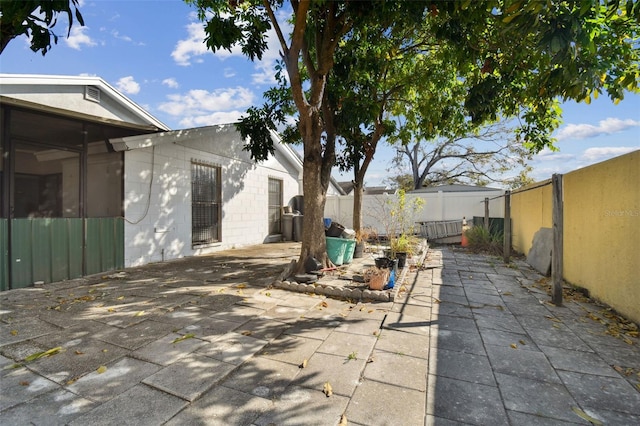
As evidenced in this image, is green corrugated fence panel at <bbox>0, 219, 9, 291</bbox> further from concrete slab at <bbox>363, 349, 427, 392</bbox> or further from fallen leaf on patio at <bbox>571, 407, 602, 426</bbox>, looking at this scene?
fallen leaf on patio at <bbox>571, 407, 602, 426</bbox>

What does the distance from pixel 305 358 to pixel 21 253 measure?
500cm

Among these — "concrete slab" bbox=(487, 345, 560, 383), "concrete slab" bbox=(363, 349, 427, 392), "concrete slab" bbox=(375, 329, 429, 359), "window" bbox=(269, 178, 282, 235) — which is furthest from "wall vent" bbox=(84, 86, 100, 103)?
"concrete slab" bbox=(487, 345, 560, 383)

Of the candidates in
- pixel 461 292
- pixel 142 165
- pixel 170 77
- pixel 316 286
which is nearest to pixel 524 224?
pixel 461 292

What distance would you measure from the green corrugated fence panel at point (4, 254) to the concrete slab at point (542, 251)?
908cm

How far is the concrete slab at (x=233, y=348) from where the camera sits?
8.74 feet

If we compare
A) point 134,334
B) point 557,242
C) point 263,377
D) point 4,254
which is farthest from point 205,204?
point 557,242

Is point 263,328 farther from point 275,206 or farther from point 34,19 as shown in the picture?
point 275,206

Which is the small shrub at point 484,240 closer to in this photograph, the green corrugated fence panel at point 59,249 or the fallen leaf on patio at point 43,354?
the fallen leaf on patio at point 43,354

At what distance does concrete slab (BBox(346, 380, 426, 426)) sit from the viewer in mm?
1905

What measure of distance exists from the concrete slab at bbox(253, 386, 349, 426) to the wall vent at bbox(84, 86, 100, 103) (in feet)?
33.0

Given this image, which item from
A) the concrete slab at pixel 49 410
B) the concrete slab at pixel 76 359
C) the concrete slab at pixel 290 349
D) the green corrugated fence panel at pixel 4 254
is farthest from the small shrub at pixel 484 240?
the green corrugated fence panel at pixel 4 254

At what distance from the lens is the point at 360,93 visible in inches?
279

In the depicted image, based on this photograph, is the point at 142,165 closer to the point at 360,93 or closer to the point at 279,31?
the point at 279,31

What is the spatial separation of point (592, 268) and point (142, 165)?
829 cm
